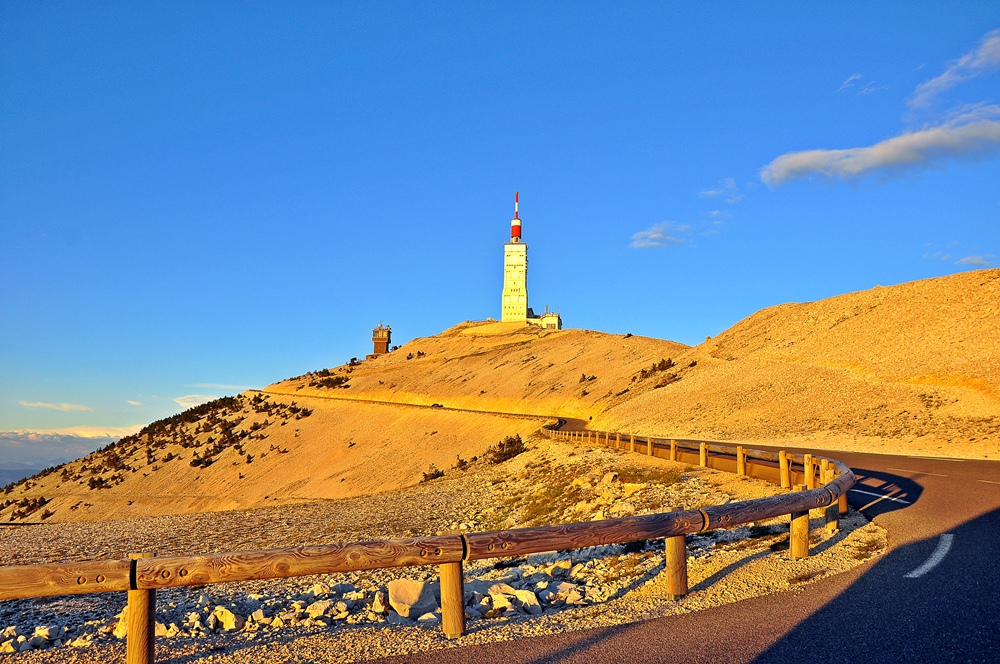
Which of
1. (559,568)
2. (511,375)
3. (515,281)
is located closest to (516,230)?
(515,281)

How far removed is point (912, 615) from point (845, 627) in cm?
73

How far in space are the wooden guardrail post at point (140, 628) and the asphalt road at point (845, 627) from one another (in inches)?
79.8

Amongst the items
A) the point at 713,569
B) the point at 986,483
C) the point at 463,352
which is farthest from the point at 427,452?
the point at 463,352

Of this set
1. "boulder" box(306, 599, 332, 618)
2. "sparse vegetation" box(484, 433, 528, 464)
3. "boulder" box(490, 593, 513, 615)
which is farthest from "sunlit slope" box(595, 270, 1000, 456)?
"boulder" box(306, 599, 332, 618)

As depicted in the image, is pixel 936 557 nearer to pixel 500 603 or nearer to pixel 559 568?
pixel 559 568

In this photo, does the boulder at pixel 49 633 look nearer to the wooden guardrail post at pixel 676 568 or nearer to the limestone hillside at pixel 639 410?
the wooden guardrail post at pixel 676 568

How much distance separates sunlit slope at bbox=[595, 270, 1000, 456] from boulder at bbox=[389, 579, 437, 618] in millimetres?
28138

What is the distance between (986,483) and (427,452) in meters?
33.6

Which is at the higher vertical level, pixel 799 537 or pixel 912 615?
pixel 799 537

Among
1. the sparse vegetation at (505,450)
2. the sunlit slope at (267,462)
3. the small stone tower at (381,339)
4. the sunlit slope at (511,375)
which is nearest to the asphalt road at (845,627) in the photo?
the sparse vegetation at (505,450)

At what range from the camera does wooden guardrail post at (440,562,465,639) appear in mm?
7031

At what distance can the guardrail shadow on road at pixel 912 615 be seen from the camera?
594 cm

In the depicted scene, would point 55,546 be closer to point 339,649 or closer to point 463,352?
point 339,649

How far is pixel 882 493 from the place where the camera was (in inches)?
603
